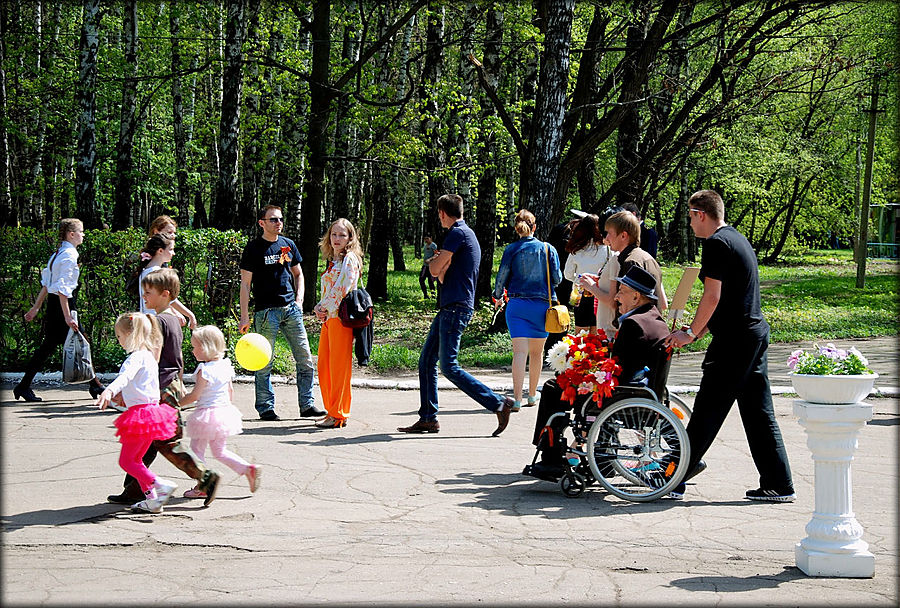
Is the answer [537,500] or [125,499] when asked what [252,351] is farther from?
[537,500]

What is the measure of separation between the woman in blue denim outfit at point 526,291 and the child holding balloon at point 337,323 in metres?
1.66

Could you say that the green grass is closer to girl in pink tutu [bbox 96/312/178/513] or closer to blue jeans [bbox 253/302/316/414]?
blue jeans [bbox 253/302/316/414]

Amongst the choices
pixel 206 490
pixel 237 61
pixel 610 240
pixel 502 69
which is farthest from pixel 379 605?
pixel 502 69

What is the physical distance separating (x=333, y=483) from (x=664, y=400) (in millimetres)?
2704

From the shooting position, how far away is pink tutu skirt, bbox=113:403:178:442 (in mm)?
6367

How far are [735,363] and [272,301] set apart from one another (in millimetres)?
5056

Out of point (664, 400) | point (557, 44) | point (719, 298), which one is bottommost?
point (664, 400)

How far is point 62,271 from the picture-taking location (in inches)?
414

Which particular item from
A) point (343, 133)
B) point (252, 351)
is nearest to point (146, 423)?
point (252, 351)

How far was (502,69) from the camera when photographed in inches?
909

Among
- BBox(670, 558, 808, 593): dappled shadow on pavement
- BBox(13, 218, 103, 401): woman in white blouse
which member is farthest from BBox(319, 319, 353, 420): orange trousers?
BBox(670, 558, 808, 593): dappled shadow on pavement

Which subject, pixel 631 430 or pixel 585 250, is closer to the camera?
pixel 631 430

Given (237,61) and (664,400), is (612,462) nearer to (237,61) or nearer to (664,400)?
(664,400)

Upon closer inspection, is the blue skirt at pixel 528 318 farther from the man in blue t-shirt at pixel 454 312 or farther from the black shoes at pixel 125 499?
the black shoes at pixel 125 499
